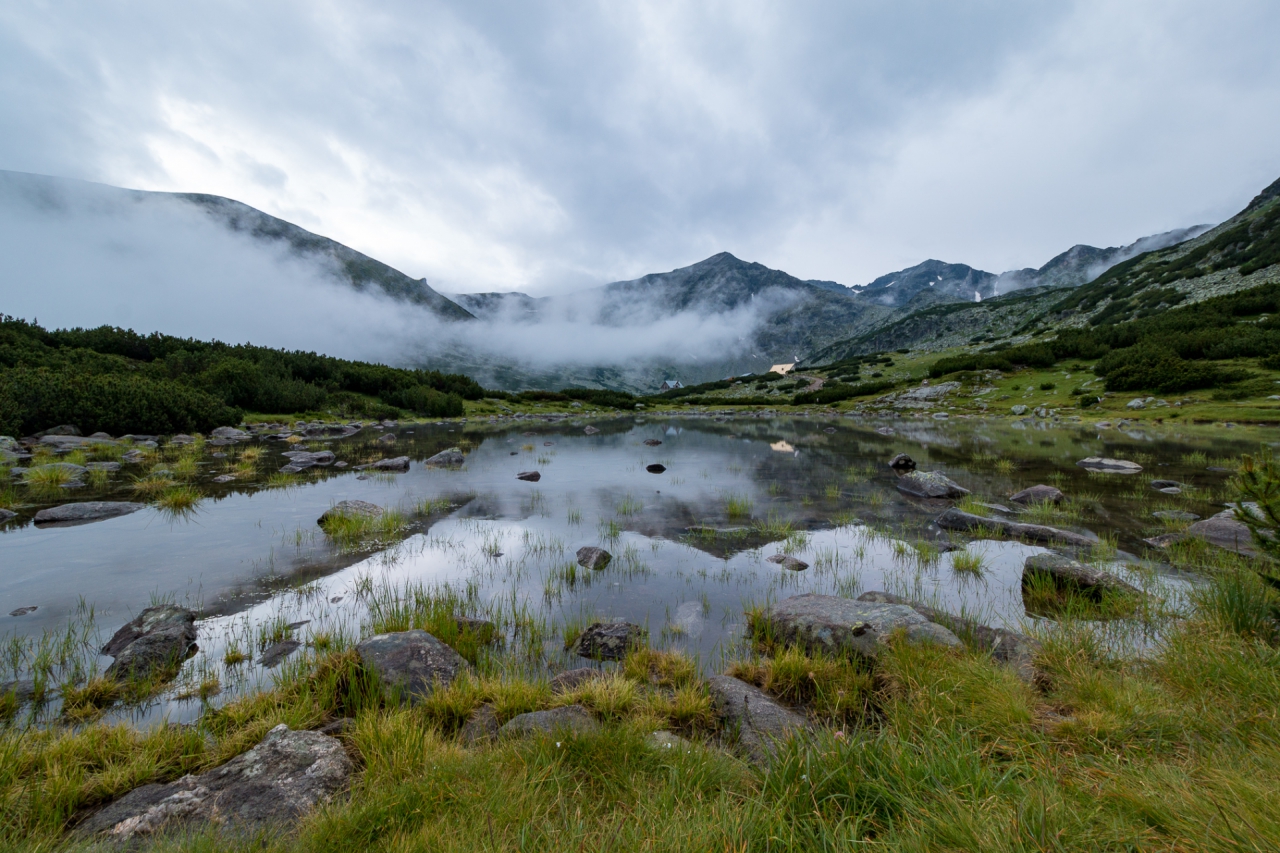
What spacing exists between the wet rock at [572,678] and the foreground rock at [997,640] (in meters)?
4.12

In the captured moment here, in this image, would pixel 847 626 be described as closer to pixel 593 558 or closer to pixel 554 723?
pixel 554 723

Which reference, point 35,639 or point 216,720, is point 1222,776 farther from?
point 35,639

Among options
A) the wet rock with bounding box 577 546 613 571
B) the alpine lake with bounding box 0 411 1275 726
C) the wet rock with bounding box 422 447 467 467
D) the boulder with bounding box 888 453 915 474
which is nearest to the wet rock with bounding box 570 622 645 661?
the alpine lake with bounding box 0 411 1275 726

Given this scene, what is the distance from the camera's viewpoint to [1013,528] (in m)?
10.7

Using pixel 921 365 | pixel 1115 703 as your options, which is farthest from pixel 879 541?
pixel 921 365

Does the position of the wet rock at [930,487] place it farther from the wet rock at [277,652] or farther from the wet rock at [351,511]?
the wet rock at [277,652]

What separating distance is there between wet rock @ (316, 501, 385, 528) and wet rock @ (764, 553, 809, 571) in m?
9.81

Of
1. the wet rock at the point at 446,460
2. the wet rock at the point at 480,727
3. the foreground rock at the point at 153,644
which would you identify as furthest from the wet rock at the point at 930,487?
the wet rock at the point at 446,460

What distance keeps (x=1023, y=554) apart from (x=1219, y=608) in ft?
14.9

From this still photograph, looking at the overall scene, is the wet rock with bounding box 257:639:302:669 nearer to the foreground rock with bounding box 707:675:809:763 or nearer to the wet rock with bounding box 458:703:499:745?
the wet rock with bounding box 458:703:499:745

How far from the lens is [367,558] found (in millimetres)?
9719

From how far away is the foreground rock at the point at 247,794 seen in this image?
3043 millimetres

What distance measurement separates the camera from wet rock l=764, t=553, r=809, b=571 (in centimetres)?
911

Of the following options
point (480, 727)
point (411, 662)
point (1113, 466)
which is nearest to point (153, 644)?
point (411, 662)
